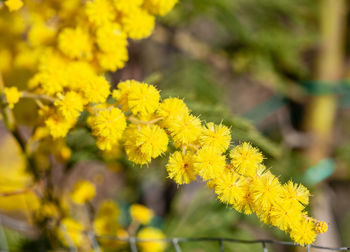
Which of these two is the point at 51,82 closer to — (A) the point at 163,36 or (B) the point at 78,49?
(B) the point at 78,49

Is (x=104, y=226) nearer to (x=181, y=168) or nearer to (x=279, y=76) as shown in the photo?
(x=181, y=168)

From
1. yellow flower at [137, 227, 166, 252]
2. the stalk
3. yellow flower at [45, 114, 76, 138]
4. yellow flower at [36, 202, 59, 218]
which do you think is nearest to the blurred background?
the stalk

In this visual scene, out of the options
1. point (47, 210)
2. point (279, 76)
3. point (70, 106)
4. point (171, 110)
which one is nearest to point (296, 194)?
point (171, 110)

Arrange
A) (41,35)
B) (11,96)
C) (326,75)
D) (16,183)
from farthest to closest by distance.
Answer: (326,75) < (16,183) < (41,35) < (11,96)

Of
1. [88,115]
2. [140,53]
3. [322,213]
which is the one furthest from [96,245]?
[140,53]

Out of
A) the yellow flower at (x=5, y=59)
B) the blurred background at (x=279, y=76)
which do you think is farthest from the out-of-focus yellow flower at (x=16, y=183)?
the yellow flower at (x=5, y=59)

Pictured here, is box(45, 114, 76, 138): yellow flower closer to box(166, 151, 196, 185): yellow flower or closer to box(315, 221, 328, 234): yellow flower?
box(166, 151, 196, 185): yellow flower
